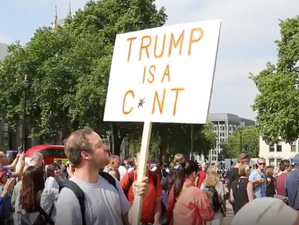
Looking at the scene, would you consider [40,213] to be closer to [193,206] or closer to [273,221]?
[193,206]

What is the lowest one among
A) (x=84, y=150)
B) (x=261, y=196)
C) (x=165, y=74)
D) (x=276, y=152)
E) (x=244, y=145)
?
(x=261, y=196)

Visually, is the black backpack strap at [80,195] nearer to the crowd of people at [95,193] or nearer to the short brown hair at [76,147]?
the crowd of people at [95,193]

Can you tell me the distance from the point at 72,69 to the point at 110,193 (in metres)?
38.0

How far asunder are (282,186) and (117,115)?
839 cm

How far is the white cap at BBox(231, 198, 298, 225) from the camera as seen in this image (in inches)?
84.6

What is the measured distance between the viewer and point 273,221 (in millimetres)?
2146

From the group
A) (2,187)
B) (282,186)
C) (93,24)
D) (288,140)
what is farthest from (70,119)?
(2,187)

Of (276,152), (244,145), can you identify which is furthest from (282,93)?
(244,145)

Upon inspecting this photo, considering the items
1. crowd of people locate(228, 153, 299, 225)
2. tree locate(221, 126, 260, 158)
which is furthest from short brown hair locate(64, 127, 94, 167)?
tree locate(221, 126, 260, 158)

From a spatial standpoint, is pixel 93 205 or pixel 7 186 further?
pixel 7 186

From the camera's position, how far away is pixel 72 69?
41500 millimetres

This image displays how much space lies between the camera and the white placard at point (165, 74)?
4.62 metres

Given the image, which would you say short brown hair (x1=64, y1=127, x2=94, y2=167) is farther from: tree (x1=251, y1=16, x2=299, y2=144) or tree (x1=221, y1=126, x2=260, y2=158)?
tree (x1=221, y1=126, x2=260, y2=158)

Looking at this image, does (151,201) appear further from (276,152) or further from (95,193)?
(276,152)
